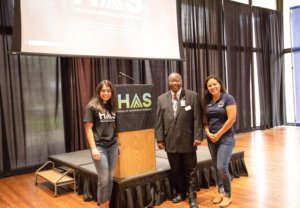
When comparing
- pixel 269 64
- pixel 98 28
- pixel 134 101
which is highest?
pixel 98 28

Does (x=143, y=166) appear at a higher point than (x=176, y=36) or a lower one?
lower

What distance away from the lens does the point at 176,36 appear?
5613 millimetres

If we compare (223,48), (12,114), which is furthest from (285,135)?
(12,114)

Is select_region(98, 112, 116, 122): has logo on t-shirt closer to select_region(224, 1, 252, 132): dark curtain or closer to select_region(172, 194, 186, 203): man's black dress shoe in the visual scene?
select_region(172, 194, 186, 203): man's black dress shoe

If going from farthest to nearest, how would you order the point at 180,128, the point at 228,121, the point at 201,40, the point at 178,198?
the point at 201,40
the point at 178,198
the point at 180,128
the point at 228,121

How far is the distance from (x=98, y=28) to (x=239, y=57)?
440 centimetres

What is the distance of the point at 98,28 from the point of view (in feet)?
15.0

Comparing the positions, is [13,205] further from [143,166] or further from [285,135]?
[285,135]

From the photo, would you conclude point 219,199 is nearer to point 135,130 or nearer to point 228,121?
point 228,121

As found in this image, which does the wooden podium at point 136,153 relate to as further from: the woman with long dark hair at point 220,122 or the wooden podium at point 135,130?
the woman with long dark hair at point 220,122

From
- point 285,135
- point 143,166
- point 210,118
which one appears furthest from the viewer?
point 285,135

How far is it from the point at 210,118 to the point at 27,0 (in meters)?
2.68

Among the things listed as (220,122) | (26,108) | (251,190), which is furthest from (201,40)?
(220,122)

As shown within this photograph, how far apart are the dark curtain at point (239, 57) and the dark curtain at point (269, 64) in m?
0.40
